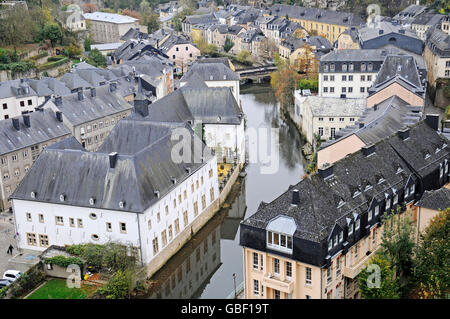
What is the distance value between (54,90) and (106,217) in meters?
32.5

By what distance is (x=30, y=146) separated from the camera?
47.5m

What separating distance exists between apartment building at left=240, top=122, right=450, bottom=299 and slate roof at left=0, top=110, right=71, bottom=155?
2389 centimetres

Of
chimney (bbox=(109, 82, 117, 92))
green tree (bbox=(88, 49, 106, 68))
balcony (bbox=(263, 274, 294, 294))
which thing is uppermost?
chimney (bbox=(109, 82, 117, 92))

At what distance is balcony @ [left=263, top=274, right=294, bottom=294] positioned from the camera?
28.4m

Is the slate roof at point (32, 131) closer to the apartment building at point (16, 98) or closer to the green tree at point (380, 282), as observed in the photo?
the apartment building at point (16, 98)

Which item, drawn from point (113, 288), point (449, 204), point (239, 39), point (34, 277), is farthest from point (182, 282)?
point (239, 39)

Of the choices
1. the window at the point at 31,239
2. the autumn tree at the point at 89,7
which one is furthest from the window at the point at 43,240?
the autumn tree at the point at 89,7

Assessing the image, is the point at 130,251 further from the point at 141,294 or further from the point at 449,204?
the point at 449,204

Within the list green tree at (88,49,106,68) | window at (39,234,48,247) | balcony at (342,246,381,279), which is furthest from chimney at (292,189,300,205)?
green tree at (88,49,106,68)

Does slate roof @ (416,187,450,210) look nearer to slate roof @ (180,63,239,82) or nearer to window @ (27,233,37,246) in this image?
window @ (27,233,37,246)

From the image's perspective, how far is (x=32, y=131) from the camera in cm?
4844

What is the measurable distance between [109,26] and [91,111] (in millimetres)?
70836

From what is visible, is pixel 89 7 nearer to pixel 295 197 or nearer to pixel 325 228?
pixel 295 197
